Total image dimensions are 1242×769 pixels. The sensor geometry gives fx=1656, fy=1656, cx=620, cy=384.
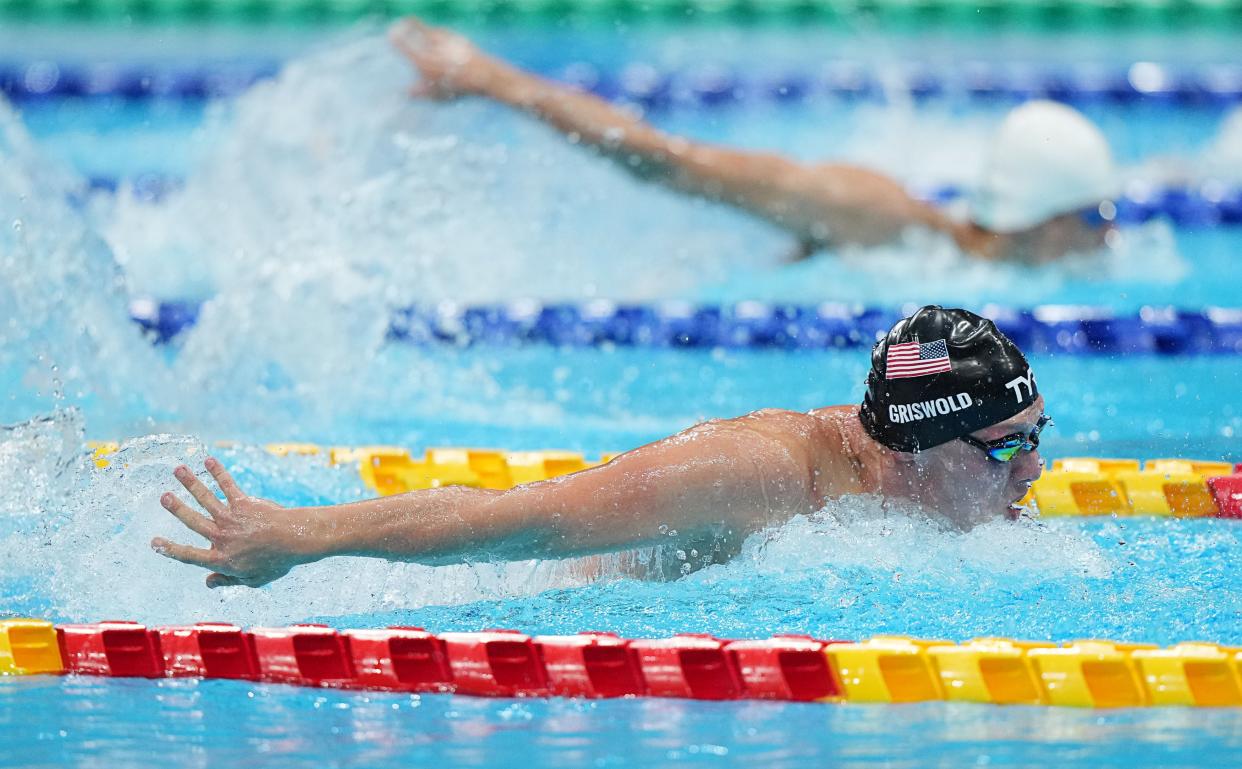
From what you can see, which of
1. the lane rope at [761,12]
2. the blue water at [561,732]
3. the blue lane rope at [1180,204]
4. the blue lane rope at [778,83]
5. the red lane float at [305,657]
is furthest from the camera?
the lane rope at [761,12]

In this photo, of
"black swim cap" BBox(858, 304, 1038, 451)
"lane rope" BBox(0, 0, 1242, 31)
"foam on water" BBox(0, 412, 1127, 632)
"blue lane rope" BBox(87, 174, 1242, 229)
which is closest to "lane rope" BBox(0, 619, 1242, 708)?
"foam on water" BBox(0, 412, 1127, 632)

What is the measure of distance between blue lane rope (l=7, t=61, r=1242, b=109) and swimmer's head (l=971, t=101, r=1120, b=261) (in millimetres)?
2309

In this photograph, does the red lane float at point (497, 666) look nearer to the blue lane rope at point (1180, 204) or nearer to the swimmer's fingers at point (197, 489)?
the swimmer's fingers at point (197, 489)

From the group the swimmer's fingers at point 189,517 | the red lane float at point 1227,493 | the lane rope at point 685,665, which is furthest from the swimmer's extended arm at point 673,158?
the swimmer's fingers at point 189,517

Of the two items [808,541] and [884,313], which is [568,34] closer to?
[884,313]

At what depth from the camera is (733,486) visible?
2826 millimetres

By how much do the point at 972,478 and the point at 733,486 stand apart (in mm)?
458

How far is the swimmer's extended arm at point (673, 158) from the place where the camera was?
5402 millimetres

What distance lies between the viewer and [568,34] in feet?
30.6

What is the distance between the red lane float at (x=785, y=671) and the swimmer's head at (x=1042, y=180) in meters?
3.33

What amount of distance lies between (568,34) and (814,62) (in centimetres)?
145

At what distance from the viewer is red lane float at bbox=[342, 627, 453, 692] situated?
262cm

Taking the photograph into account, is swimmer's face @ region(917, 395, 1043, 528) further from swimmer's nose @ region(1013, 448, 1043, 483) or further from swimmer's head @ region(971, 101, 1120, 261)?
swimmer's head @ region(971, 101, 1120, 261)

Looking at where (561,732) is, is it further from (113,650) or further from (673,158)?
(673,158)
